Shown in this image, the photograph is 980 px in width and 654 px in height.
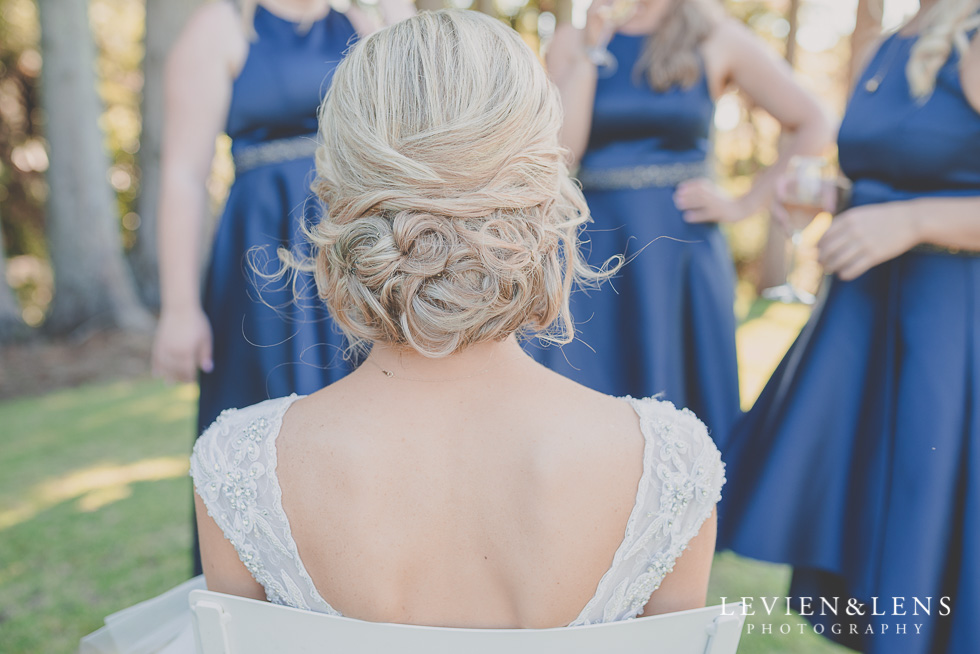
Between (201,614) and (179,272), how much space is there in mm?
1452

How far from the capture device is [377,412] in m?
1.26

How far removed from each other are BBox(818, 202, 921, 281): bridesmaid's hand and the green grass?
1.57m

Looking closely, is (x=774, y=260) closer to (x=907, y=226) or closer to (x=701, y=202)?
(x=701, y=202)

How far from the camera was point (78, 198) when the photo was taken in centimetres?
929

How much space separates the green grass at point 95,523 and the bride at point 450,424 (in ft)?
6.30

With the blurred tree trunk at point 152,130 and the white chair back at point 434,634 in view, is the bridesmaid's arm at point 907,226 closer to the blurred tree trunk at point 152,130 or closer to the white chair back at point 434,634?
the white chair back at point 434,634

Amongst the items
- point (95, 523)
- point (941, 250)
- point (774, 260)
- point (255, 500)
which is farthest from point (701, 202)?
point (774, 260)

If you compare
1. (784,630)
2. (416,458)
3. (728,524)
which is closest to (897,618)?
(728,524)

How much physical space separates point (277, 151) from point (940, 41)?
1.93 m

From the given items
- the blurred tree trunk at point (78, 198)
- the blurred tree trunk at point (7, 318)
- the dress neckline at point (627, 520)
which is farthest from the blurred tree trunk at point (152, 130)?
the dress neckline at point (627, 520)

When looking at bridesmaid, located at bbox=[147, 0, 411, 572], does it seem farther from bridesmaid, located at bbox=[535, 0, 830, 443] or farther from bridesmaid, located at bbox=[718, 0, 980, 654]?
bridesmaid, located at bbox=[718, 0, 980, 654]

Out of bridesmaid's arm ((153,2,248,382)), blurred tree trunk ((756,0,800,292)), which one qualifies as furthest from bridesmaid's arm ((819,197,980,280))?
blurred tree trunk ((756,0,800,292))

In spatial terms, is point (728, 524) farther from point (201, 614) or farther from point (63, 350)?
point (63, 350)

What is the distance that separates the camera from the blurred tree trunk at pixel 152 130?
9352 mm
